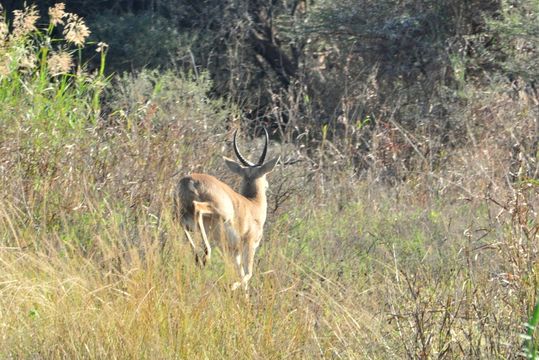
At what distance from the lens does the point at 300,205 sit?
9.31 m

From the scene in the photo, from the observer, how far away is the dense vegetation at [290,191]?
5.12 metres

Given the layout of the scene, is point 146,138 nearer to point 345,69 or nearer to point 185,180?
point 185,180

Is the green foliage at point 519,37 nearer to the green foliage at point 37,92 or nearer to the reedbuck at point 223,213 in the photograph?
the reedbuck at point 223,213

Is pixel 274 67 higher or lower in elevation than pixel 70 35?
lower

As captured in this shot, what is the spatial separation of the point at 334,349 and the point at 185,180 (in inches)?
109

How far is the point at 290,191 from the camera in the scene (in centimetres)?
932

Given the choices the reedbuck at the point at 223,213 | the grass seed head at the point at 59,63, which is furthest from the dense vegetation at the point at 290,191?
the reedbuck at the point at 223,213

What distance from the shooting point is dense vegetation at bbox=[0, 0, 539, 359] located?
5121mm

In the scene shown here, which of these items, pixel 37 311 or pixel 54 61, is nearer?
pixel 37 311

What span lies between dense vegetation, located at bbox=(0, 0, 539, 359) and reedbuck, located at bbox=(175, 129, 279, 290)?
17 cm

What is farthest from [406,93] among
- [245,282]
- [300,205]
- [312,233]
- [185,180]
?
[245,282]

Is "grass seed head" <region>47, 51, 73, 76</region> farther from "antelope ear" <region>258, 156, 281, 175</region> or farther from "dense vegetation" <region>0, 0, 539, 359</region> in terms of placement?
"antelope ear" <region>258, 156, 281, 175</region>

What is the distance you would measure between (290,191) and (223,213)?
175cm

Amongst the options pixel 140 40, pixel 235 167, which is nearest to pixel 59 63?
pixel 235 167
